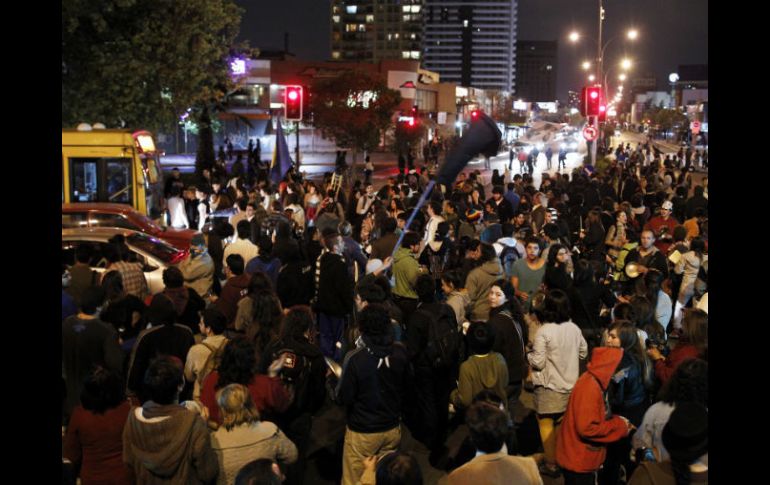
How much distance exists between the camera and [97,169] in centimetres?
1797

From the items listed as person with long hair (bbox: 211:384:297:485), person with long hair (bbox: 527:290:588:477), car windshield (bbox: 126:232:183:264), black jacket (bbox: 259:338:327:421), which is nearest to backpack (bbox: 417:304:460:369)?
person with long hair (bbox: 527:290:588:477)

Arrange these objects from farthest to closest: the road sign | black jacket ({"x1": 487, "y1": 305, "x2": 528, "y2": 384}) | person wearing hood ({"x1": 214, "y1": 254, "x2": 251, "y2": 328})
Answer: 1. the road sign
2. person wearing hood ({"x1": 214, "y1": 254, "x2": 251, "y2": 328})
3. black jacket ({"x1": 487, "y1": 305, "x2": 528, "y2": 384})

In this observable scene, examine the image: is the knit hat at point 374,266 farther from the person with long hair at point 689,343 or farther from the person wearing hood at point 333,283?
the person with long hair at point 689,343

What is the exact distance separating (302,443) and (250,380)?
1032 mm

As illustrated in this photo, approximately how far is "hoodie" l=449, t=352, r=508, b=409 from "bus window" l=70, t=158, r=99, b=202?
13960mm

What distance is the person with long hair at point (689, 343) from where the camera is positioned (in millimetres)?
5930

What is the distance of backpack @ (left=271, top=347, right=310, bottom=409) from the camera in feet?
19.7

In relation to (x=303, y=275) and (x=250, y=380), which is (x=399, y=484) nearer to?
(x=250, y=380)

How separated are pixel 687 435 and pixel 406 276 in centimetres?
502

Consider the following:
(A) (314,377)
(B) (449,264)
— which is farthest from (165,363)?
(B) (449,264)

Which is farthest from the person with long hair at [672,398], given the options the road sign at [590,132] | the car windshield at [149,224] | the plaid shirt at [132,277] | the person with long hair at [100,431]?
the road sign at [590,132]

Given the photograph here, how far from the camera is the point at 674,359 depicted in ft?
19.7

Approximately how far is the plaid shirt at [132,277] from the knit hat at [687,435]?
651 centimetres

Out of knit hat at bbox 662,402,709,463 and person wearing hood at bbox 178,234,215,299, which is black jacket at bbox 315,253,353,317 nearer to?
person wearing hood at bbox 178,234,215,299
